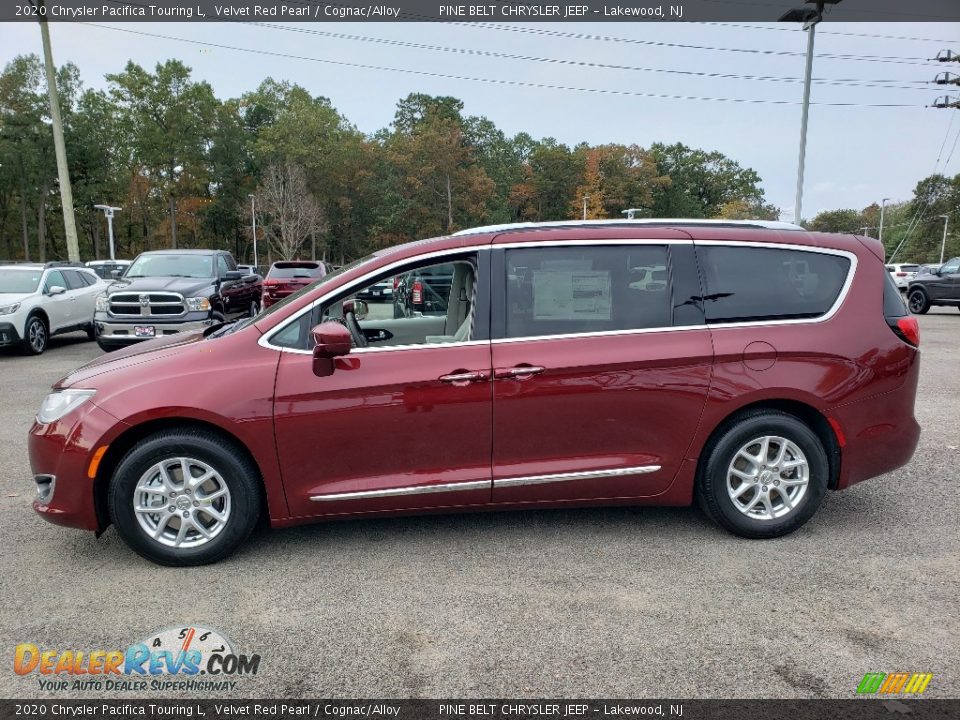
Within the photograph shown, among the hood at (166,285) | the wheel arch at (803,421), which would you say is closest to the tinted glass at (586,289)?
the wheel arch at (803,421)

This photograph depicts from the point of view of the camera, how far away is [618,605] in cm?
316

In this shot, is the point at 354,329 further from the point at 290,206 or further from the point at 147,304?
the point at 290,206

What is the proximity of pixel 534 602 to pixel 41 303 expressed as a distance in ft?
40.0

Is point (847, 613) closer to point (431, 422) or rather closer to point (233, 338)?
point (431, 422)

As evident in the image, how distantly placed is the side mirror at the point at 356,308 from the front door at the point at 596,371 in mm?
975

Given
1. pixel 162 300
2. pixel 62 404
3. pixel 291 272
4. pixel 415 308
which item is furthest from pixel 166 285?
pixel 62 404

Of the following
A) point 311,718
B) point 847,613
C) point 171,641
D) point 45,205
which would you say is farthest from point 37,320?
point 45,205

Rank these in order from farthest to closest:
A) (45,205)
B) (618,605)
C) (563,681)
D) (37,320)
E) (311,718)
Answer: (45,205), (37,320), (618,605), (563,681), (311,718)

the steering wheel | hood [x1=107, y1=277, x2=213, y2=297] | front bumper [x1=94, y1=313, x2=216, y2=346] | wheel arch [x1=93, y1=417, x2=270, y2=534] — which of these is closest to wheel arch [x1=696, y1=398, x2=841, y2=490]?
the steering wheel

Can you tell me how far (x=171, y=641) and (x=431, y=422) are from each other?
1.57 metres

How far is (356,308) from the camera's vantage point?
4227 mm

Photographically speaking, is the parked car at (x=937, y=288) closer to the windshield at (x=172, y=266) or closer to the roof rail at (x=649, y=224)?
the roof rail at (x=649, y=224)

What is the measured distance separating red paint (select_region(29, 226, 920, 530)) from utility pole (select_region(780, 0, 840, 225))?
754 inches

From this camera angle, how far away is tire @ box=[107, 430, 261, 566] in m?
3.47
